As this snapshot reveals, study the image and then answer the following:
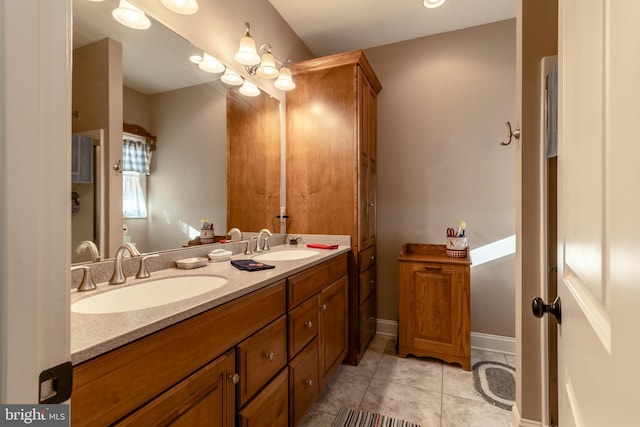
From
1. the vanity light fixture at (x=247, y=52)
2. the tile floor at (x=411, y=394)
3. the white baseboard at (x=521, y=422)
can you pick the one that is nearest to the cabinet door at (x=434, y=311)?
the tile floor at (x=411, y=394)

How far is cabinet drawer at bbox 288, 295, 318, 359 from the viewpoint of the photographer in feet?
4.44

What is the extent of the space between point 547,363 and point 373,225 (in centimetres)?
153

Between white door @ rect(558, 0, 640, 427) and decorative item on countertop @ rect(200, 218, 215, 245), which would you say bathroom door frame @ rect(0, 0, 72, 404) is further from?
decorative item on countertop @ rect(200, 218, 215, 245)

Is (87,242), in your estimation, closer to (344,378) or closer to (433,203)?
(344,378)

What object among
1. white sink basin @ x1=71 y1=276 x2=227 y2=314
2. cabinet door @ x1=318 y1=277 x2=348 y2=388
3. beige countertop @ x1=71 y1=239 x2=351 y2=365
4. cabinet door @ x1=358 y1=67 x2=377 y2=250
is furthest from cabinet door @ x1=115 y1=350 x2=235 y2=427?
cabinet door @ x1=358 y1=67 x2=377 y2=250

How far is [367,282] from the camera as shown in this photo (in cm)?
242

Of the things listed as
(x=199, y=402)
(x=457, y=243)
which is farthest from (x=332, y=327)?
(x=457, y=243)

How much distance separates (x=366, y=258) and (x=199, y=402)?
174 cm

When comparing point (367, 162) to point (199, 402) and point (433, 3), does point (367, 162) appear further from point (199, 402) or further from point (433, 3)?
point (199, 402)

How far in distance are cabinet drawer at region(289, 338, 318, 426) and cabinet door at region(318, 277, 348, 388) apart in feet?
0.29

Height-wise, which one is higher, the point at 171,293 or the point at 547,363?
the point at 171,293

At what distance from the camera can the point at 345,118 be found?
7.29ft

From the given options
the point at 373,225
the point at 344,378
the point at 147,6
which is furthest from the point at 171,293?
the point at 373,225

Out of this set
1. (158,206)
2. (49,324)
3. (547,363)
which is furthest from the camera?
(158,206)
